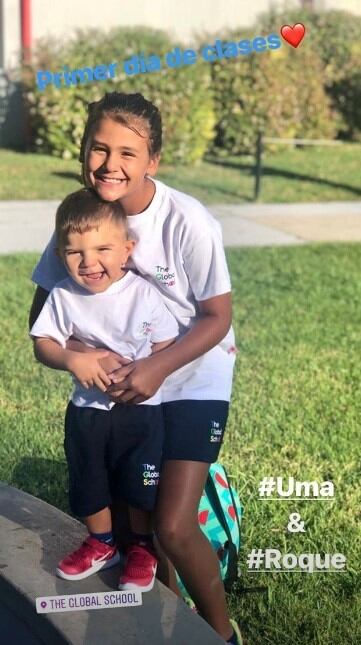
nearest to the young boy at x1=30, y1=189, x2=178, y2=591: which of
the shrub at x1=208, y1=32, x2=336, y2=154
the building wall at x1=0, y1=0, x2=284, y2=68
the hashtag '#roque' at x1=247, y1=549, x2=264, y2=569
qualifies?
the hashtag '#roque' at x1=247, y1=549, x2=264, y2=569

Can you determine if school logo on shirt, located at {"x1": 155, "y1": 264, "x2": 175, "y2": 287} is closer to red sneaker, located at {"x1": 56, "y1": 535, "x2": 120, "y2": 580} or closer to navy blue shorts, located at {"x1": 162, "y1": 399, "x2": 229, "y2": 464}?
navy blue shorts, located at {"x1": 162, "y1": 399, "x2": 229, "y2": 464}

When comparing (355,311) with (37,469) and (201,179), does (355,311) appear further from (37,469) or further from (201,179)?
(37,469)

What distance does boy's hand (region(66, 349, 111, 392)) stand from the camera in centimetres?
214

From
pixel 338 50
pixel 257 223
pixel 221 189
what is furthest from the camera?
pixel 257 223

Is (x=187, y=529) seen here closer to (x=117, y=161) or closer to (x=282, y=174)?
(x=117, y=161)

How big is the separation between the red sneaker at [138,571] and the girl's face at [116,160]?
800 mm

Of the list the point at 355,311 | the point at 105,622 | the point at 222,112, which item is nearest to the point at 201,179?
the point at 222,112

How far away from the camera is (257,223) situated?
5125 millimetres

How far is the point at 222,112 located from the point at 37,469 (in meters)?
1.46

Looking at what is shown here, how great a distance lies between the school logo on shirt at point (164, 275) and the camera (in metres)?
2.24

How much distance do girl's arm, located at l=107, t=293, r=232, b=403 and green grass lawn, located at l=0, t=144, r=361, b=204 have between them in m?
1.01

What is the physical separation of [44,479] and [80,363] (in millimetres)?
1259

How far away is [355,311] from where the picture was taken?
4.91 metres

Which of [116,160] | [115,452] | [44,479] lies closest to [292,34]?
[116,160]
